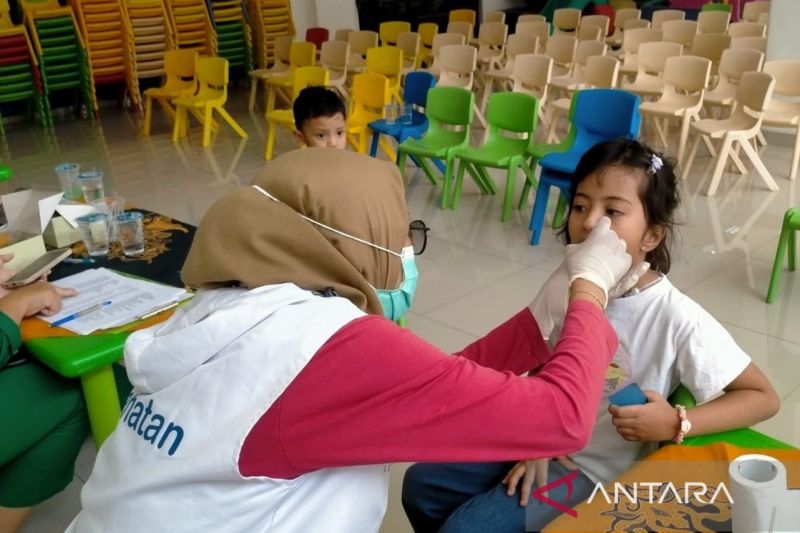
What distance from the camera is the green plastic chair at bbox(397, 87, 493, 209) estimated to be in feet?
16.5

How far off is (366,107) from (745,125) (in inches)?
115

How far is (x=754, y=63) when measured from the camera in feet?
18.9

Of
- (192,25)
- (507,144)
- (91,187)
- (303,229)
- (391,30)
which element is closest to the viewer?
(303,229)

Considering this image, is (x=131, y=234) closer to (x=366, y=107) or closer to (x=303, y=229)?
(x=303, y=229)

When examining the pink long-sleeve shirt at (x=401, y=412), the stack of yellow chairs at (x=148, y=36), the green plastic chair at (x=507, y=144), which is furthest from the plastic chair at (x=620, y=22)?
the pink long-sleeve shirt at (x=401, y=412)

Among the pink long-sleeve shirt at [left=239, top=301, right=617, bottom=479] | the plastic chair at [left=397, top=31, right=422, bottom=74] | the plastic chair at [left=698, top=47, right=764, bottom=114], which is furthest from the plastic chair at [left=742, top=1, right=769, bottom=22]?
the pink long-sleeve shirt at [left=239, top=301, right=617, bottom=479]

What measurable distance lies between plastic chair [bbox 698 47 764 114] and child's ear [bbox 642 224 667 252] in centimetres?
479

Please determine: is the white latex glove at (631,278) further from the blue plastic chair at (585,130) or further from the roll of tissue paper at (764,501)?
the blue plastic chair at (585,130)

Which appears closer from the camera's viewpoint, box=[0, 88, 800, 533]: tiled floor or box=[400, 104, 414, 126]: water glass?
box=[0, 88, 800, 533]: tiled floor

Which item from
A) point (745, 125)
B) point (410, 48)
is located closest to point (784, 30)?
point (745, 125)

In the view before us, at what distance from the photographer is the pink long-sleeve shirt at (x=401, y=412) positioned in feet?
3.40

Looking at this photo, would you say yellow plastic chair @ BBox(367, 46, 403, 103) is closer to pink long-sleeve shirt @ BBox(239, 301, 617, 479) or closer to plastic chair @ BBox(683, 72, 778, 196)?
plastic chair @ BBox(683, 72, 778, 196)

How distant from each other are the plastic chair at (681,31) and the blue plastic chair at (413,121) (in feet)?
9.04

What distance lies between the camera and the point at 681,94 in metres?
6.06
